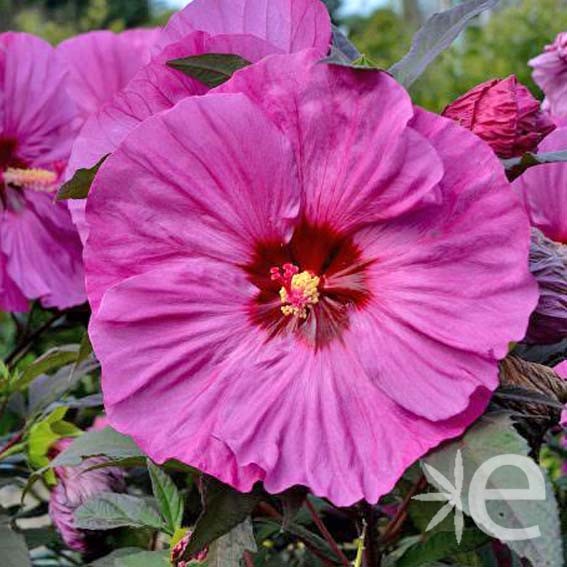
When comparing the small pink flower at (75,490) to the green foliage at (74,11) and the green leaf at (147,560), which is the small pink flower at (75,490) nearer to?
the green leaf at (147,560)

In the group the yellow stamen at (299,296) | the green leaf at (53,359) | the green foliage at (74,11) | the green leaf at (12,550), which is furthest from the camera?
the green foliage at (74,11)

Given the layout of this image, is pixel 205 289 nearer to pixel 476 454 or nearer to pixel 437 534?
pixel 476 454

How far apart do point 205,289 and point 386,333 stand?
12 cm

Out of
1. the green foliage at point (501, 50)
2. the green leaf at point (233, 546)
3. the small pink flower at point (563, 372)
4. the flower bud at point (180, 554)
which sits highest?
the small pink flower at point (563, 372)

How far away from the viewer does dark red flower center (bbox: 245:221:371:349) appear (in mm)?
647

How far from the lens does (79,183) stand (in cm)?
68

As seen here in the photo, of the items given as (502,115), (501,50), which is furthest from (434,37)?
(501,50)

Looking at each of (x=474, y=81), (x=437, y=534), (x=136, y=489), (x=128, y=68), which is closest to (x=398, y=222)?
(x=437, y=534)

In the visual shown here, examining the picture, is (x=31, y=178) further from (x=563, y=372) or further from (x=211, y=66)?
(x=563, y=372)

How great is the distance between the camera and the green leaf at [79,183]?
0.67 metres

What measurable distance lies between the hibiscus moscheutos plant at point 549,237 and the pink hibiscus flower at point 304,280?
6cm

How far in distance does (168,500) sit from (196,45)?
355 millimetres

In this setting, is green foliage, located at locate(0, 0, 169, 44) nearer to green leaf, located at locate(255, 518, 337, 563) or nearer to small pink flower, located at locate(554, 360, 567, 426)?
green leaf, located at locate(255, 518, 337, 563)

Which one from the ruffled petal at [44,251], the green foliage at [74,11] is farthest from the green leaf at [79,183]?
the green foliage at [74,11]
